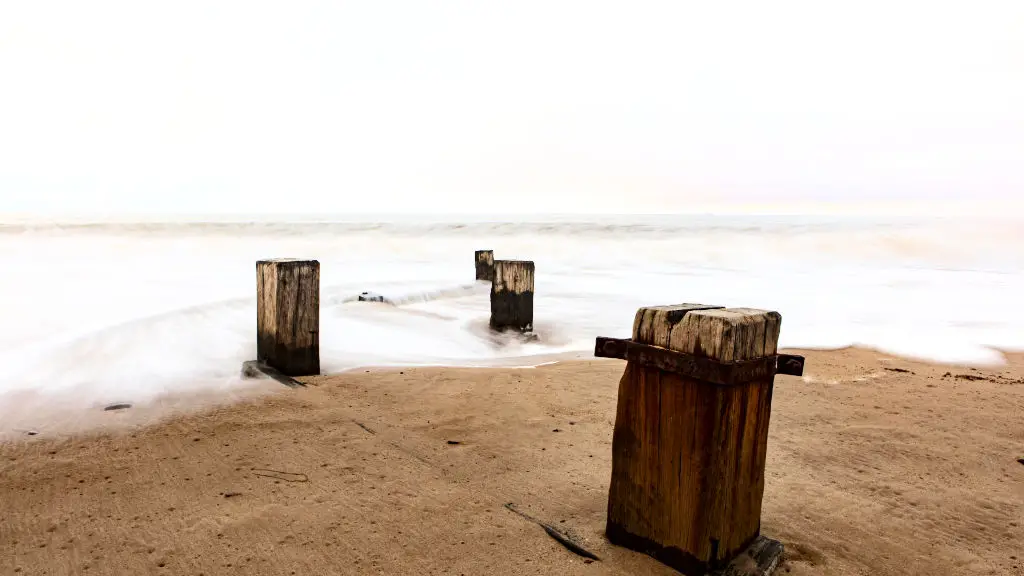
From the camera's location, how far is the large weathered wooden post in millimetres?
2033

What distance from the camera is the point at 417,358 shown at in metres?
5.93

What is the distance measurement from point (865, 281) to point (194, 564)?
1770 cm

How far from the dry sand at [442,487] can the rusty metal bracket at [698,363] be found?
2.31 feet

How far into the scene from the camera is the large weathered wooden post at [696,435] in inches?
80.0

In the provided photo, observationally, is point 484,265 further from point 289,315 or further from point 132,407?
point 132,407

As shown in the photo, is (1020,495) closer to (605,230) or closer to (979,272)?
(979,272)

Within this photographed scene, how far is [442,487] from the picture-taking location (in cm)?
289

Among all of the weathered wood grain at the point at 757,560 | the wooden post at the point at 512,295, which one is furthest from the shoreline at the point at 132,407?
the weathered wood grain at the point at 757,560

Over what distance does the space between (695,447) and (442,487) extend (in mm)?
1272

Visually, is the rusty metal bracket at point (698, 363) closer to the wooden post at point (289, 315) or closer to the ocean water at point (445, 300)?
the wooden post at point (289, 315)

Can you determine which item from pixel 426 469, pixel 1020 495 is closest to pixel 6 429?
pixel 426 469

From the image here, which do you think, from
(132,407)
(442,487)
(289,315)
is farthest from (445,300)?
(442,487)

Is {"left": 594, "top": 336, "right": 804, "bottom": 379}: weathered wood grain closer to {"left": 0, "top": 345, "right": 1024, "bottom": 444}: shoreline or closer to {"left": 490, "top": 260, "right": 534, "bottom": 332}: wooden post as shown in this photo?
{"left": 0, "top": 345, "right": 1024, "bottom": 444}: shoreline

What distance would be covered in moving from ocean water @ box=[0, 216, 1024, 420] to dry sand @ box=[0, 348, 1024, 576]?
116cm
